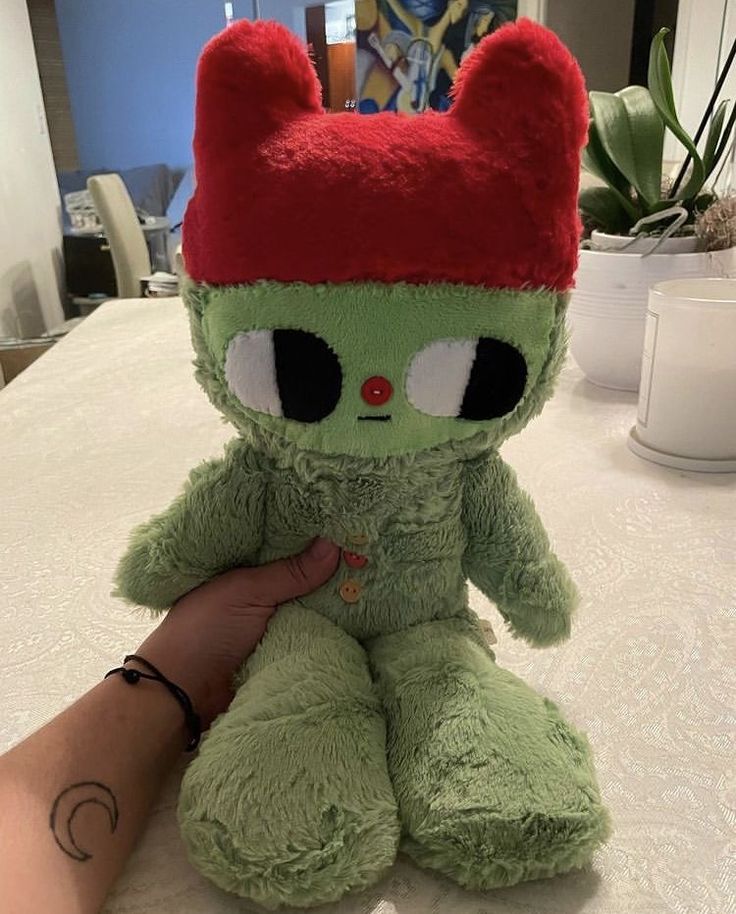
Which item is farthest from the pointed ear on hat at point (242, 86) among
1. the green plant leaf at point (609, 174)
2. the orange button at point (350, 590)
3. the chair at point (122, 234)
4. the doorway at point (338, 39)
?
the chair at point (122, 234)

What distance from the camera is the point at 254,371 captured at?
1.05 feet

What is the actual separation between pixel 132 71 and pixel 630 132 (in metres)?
3.28

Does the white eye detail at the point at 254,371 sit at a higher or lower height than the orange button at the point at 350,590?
higher

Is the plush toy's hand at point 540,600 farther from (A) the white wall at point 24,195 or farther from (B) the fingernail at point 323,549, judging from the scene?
(A) the white wall at point 24,195

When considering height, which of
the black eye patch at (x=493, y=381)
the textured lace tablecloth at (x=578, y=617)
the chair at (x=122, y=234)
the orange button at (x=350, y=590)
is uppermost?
the black eye patch at (x=493, y=381)

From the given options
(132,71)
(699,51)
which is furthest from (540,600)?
(132,71)

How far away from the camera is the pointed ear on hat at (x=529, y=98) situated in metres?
0.30

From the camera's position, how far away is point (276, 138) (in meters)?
0.30

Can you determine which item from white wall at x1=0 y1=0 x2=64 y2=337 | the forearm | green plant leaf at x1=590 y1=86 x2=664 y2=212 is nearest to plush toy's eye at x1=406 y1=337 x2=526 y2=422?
the forearm

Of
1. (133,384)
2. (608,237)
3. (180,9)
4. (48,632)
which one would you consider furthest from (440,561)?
(180,9)

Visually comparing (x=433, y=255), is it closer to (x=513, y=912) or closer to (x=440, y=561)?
(x=440, y=561)

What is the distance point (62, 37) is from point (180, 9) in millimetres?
535

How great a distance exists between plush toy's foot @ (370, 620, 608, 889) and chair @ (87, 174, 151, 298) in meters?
2.67

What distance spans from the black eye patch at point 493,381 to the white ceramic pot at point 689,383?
44 centimetres
